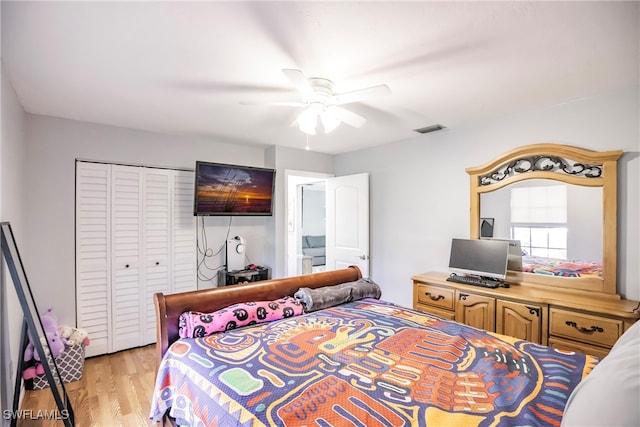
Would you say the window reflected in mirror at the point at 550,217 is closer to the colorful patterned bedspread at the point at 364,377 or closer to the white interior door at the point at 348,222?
the colorful patterned bedspread at the point at 364,377

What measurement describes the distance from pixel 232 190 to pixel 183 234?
0.77m

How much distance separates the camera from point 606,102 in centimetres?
236

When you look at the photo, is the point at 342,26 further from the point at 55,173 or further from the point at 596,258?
the point at 55,173

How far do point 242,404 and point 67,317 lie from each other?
108 inches

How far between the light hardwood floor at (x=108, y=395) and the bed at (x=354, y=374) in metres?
0.77

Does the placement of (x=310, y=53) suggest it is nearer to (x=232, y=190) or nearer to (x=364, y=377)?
(x=364, y=377)

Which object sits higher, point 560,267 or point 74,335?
point 560,267

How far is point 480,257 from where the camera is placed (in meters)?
2.93

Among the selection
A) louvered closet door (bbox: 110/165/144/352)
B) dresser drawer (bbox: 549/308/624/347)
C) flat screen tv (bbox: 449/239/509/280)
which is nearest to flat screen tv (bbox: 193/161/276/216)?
louvered closet door (bbox: 110/165/144/352)

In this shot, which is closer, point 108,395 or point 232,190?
point 108,395

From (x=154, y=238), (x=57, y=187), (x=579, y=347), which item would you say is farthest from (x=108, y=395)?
(x=579, y=347)

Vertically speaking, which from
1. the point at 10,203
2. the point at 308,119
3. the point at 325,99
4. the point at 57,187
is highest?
the point at 325,99

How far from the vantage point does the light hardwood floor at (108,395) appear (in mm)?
2119

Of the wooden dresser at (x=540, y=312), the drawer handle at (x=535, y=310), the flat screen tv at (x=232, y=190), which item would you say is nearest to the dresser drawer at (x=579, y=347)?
the wooden dresser at (x=540, y=312)
